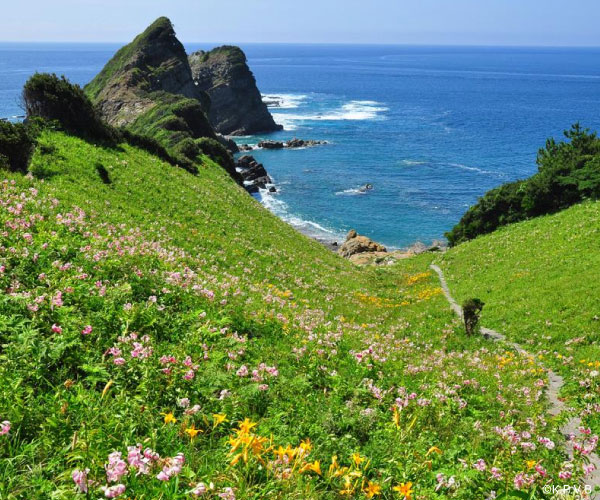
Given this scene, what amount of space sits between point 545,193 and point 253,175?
53.4 meters

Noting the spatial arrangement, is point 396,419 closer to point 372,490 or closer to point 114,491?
point 372,490

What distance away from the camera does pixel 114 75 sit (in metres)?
84.8

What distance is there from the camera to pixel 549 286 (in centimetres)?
2041

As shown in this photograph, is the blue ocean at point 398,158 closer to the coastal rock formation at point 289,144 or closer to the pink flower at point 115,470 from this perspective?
the coastal rock formation at point 289,144

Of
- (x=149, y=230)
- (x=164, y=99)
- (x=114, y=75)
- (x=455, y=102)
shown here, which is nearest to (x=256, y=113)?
(x=114, y=75)

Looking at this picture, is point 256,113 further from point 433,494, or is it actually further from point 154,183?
point 433,494

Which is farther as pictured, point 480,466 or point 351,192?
point 351,192

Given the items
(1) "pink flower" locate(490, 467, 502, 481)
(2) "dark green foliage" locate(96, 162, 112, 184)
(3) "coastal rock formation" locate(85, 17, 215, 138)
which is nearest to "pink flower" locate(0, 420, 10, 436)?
(1) "pink flower" locate(490, 467, 502, 481)

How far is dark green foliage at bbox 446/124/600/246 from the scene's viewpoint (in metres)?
35.3

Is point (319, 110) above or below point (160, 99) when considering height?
above

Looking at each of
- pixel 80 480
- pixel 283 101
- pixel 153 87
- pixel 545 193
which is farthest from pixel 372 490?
pixel 283 101

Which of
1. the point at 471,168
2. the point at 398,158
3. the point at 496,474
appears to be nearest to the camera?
the point at 496,474

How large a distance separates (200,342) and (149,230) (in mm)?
10228

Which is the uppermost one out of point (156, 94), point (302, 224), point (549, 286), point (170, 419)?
point (156, 94)
